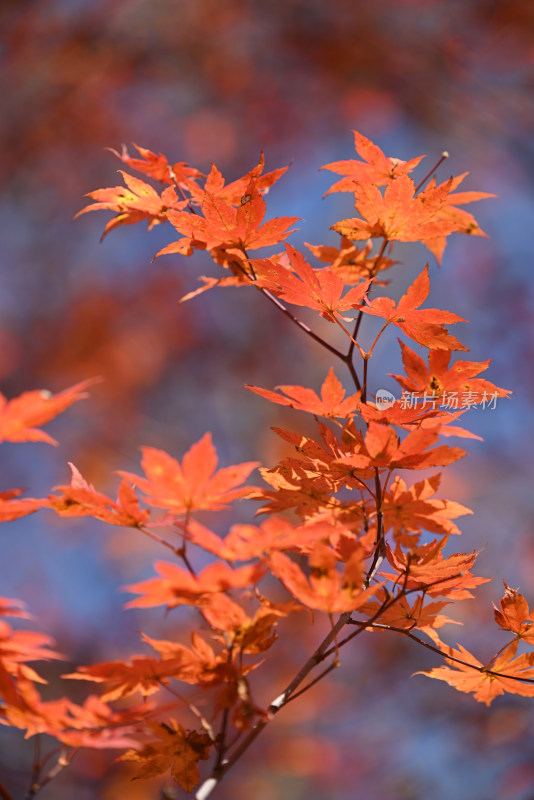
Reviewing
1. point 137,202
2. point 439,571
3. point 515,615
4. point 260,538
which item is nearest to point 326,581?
point 260,538

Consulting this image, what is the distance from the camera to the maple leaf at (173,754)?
0.54m

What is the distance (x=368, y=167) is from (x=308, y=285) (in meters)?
0.27

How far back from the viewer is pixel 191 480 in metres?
0.50

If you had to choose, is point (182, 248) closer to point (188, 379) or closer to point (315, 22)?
point (188, 379)

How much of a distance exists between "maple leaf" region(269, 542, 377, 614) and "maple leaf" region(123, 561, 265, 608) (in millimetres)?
25

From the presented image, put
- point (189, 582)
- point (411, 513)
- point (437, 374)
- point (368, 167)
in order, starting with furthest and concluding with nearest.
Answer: point (368, 167) → point (437, 374) → point (411, 513) → point (189, 582)

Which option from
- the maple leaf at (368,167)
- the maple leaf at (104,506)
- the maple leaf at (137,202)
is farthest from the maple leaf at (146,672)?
the maple leaf at (368,167)

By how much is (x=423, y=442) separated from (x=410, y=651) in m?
2.77

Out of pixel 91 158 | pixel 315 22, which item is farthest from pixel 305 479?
pixel 315 22

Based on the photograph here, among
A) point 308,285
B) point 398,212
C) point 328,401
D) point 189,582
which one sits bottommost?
point 189,582

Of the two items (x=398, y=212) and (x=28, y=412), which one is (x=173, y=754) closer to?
(x=28, y=412)

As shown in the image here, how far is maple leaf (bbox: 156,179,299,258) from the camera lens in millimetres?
656

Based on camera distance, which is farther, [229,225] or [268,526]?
[229,225]

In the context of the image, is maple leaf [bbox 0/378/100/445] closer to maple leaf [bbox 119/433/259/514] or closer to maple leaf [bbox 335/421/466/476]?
maple leaf [bbox 119/433/259/514]
